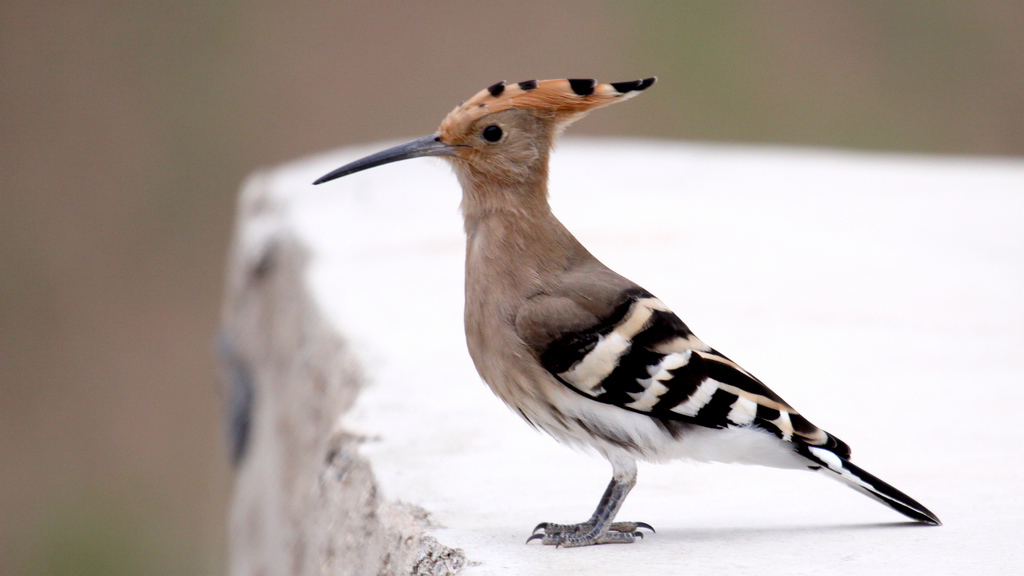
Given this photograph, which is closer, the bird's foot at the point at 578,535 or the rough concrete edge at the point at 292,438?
the bird's foot at the point at 578,535

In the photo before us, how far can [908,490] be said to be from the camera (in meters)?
2.04

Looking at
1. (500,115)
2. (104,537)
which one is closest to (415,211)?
(104,537)

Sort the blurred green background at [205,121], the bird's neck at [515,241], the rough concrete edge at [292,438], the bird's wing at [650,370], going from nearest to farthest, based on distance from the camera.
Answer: the bird's wing at [650,370] < the bird's neck at [515,241] < the rough concrete edge at [292,438] < the blurred green background at [205,121]

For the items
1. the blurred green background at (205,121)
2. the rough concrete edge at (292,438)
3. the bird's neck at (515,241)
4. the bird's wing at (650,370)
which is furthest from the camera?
the blurred green background at (205,121)

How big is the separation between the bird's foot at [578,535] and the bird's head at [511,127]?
23.4 inches

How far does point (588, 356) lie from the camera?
1.70 m

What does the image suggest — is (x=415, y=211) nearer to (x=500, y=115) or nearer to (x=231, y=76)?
(x=500, y=115)

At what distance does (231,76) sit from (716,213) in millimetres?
4086

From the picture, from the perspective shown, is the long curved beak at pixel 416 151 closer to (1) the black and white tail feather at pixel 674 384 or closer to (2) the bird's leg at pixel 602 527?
(1) the black and white tail feather at pixel 674 384

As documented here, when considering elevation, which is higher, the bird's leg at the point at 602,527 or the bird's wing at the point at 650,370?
the bird's wing at the point at 650,370

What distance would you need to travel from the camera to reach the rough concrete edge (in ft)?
6.42

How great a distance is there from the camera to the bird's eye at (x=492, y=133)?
6.04ft

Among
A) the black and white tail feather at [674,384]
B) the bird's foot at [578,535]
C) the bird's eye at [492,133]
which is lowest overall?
the bird's foot at [578,535]

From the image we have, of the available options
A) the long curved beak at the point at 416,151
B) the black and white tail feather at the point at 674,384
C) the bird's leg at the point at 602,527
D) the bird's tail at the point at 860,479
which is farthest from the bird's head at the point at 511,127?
the bird's tail at the point at 860,479
